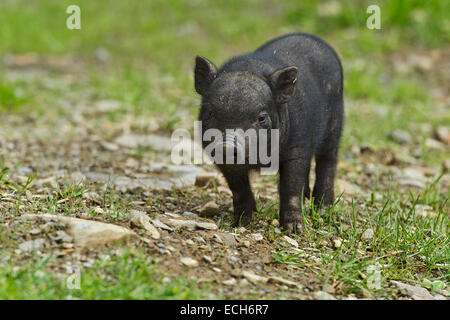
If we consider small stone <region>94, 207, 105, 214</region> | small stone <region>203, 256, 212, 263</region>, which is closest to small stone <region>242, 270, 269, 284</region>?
small stone <region>203, 256, 212, 263</region>

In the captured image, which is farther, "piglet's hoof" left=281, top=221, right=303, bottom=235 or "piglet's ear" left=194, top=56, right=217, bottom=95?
"piglet's hoof" left=281, top=221, right=303, bottom=235

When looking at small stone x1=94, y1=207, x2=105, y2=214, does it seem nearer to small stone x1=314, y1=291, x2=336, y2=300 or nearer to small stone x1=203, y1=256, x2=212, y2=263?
small stone x1=203, y1=256, x2=212, y2=263

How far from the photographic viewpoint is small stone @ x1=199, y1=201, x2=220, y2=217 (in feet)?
18.1

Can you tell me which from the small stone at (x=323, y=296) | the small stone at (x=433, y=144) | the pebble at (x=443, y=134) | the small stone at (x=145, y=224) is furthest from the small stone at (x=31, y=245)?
the pebble at (x=443, y=134)

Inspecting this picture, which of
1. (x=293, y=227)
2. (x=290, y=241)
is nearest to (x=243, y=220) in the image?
(x=293, y=227)

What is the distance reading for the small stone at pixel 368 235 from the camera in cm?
516

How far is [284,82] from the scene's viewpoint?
503 centimetres

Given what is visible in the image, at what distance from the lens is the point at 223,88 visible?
190 inches

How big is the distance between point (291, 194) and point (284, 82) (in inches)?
38.7

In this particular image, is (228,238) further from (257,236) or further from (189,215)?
(189,215)

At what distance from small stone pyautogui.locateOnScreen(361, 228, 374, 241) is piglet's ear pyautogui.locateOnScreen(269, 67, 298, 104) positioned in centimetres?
131

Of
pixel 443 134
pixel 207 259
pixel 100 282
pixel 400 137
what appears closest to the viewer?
pixel 100 282

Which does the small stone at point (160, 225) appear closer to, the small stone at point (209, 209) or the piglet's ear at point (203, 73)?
the small stone at point (209, 209)

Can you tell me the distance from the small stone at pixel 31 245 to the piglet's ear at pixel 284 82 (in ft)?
7.19
